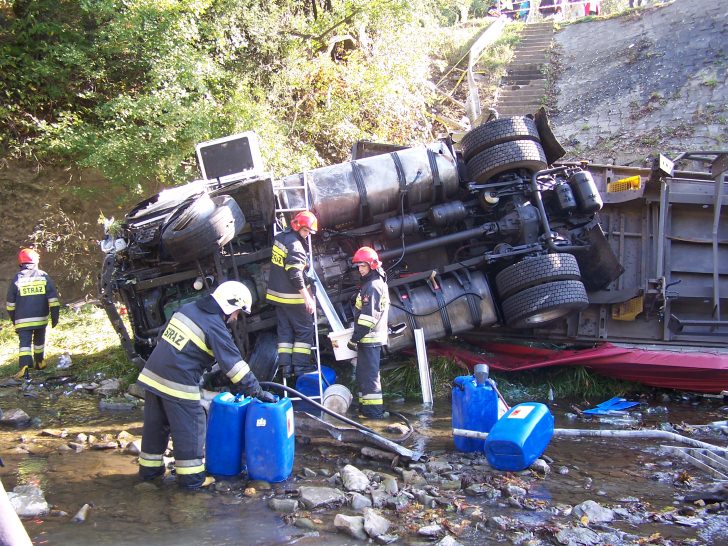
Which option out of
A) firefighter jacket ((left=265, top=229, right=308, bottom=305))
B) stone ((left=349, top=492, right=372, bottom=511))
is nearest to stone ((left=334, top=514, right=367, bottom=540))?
stone ((left=349, top=492, right=372, bottom=511))

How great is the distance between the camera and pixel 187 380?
13.4ft

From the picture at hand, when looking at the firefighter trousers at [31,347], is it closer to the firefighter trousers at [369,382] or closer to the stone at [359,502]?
the firefighter trousers at [369,382]

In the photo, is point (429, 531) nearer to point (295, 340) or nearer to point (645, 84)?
point (295, 340)

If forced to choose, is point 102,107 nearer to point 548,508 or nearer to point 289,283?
point 289,283

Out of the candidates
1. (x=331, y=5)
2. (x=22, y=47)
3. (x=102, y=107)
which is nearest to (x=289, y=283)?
(x=102, y=107)

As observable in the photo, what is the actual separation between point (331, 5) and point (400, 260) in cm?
677

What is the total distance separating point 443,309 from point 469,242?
77 centimetres

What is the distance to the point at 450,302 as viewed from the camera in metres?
6.28

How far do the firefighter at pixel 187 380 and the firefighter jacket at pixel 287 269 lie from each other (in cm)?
138

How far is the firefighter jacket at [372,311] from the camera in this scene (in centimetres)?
556

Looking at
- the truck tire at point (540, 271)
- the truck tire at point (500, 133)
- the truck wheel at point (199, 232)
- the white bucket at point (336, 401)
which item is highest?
the truck tire at point (500, 133)

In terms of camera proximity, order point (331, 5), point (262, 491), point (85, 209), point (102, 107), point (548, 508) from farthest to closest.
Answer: point (331, 5) < point (85, 209) < point (102, 107) < point (262, 491) < point (548, 508)

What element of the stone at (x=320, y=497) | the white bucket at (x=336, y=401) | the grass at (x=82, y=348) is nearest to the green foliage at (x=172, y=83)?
the grass at (x=82, y=348)

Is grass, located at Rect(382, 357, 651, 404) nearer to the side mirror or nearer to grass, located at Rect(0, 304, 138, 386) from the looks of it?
the side mirror
